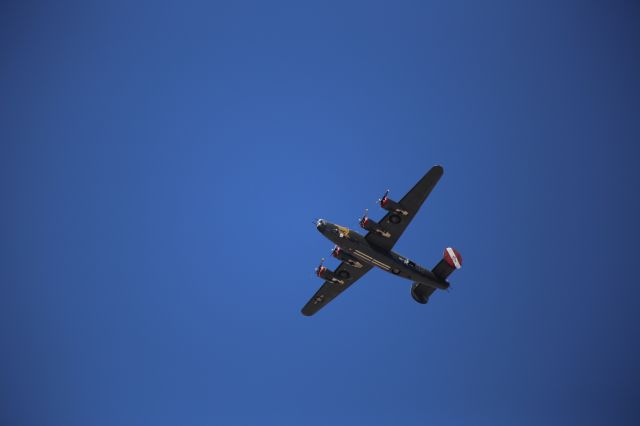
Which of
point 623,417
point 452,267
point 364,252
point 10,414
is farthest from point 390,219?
point 10,414

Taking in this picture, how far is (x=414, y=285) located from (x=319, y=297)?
28.2 feet

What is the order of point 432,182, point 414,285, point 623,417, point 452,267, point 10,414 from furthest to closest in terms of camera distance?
point 10,414 < point 623,417 < point 414,285 < point 452,267 < point 432,182

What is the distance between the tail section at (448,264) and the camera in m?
39.1

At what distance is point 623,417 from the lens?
6400 centimetres

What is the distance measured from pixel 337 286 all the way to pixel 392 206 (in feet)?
34.2

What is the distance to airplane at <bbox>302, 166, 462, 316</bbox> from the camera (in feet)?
119

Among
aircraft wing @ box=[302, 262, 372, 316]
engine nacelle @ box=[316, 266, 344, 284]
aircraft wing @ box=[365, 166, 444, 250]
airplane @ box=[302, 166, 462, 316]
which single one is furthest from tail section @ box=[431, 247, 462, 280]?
engine nacelle @ box=[316, 266, 344, 284]

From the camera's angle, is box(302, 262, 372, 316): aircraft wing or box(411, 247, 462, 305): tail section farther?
box(302, 262, 372, 316): aircraft wing

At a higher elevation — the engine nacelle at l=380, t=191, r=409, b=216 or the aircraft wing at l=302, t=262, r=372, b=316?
the engine nacelle at l=380, t=191, r=409, b=216

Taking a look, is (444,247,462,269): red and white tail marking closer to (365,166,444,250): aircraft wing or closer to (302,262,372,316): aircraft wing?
(365,166,444,250): aircraft wing

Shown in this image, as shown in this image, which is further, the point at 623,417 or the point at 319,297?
the point at 623,417

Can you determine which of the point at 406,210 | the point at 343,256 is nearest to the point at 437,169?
the point at 406,210

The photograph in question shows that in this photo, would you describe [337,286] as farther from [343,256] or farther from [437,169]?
[437,169]

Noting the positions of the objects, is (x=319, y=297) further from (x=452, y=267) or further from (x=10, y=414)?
(x=10, y=414)
